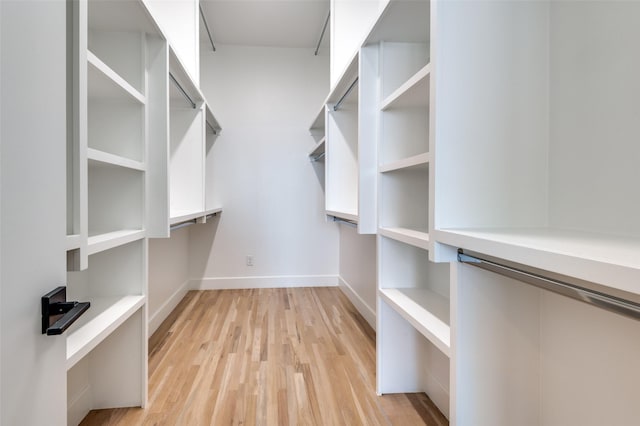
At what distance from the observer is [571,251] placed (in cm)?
62

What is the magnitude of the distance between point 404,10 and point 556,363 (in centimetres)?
129

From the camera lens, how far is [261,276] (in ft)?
13.4

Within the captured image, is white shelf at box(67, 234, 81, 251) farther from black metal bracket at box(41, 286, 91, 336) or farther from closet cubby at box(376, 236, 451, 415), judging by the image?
closet cubby at box(376, 236, 451, 415)

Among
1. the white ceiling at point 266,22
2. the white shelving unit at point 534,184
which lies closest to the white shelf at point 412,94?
the white shelving unit at point 534,184

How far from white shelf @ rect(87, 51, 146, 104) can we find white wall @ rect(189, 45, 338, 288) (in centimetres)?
249

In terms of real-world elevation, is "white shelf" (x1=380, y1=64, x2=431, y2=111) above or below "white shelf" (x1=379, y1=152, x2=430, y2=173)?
above

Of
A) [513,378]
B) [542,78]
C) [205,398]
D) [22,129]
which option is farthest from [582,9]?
[205,398]

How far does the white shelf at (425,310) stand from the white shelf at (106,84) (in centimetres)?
138

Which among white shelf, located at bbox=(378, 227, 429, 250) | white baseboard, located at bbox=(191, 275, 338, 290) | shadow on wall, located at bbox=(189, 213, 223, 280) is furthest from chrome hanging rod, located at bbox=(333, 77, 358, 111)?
white baseboard, located at bbox=(191, 275, 338, 290)

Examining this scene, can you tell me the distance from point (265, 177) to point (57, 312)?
138 inches

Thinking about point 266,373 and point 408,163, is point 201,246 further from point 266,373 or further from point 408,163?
point 408,163

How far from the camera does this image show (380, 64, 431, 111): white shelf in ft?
4.05

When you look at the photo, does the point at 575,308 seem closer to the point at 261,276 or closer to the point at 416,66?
the point at 416,66

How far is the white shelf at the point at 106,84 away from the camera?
1167mm
